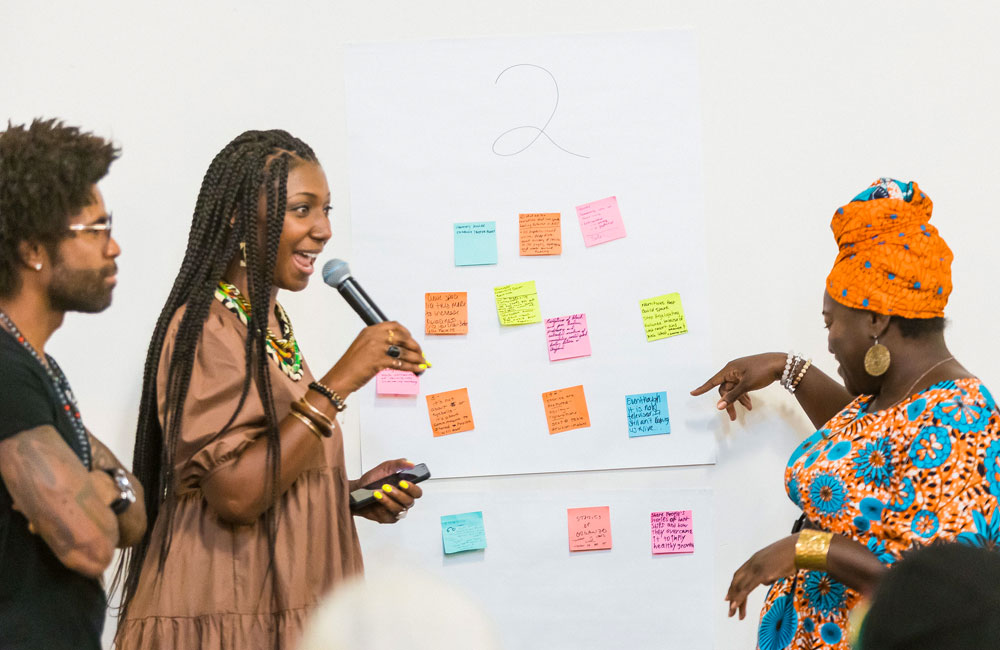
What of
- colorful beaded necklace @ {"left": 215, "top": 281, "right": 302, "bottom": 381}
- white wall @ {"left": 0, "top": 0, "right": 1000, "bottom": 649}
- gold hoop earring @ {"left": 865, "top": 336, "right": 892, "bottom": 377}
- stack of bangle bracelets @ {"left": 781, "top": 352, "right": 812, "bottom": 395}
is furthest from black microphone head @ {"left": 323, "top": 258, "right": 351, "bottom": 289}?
stack of bangle bracelets @ {"left": 781, "top": 352, "right": 812, "bottom": 395}

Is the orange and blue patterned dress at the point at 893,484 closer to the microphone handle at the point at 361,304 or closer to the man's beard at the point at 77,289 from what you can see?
the microphone handle at the point at 361,304

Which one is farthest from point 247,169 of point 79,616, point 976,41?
point 976,41

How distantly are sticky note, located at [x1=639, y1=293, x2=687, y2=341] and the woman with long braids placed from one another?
0.86 m

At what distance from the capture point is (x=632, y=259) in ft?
7.80

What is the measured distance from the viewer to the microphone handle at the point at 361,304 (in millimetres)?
1729

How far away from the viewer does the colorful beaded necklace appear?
1.64 metres

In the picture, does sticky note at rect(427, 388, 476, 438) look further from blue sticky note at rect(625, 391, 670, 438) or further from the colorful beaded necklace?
the colorful beaded necklace

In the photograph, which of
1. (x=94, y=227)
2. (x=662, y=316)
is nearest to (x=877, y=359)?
(x=662, y=316)

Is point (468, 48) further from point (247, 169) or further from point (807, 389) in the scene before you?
point (807, 389)

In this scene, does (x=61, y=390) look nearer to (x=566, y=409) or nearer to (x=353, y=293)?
(x=353, y=293)

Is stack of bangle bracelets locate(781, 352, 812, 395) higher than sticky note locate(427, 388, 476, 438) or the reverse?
higher

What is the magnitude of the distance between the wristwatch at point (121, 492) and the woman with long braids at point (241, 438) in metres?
0.18

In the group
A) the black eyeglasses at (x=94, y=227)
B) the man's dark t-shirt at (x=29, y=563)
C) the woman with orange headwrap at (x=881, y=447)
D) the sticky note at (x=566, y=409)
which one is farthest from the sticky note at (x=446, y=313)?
the man's dark t-shirt at (x=29, y=563)

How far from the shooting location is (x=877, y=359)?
5.69 ft
